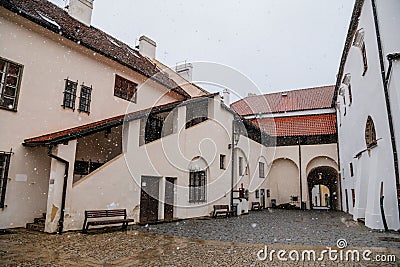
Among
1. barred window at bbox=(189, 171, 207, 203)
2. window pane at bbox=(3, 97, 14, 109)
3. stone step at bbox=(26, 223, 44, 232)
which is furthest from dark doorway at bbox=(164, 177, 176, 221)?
window pane at bbox=(3, 97, 14, 109)

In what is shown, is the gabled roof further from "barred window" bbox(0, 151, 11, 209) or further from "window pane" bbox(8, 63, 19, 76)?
"barred window" bbox(0, 151, 11, 209)

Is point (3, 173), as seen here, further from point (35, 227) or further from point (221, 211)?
point (221, 211)

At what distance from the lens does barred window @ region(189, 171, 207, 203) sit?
48.5ft

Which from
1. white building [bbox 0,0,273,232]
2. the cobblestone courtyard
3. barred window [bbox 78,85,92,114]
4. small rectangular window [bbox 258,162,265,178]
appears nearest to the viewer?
the cobblestone courtyard

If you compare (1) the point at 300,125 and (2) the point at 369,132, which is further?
(1) the point at 300,125

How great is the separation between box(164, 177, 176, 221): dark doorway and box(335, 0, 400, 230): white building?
764cm

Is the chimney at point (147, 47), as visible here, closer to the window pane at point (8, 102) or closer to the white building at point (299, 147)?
the window pane at point (8, 102)

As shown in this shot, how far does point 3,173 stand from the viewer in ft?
29.1

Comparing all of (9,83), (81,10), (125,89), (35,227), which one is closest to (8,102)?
(9,83)

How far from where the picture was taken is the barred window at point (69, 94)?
1099cm

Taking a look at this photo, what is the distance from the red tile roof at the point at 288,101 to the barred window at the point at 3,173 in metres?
23.0

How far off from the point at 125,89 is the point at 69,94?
3139 mm

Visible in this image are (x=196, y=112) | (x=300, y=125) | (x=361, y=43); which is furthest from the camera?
(x=300, y=125)

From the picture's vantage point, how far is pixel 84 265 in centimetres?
541
